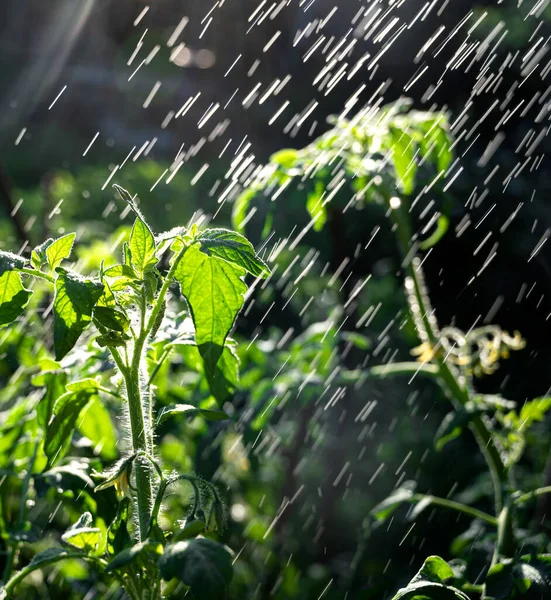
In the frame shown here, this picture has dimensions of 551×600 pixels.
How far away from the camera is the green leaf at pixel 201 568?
626 millimetres

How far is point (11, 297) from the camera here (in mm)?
757

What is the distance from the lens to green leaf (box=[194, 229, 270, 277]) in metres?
0.73

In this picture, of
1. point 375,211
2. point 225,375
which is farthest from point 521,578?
point 375,211

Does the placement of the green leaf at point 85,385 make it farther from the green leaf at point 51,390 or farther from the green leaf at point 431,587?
the green leaf at point 431,587

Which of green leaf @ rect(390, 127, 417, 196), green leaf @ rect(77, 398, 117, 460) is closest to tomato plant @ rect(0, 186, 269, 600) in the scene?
green leaf @ rect(77, 398, 117, 460)

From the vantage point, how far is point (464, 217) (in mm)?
3262

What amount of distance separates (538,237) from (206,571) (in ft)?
9.44

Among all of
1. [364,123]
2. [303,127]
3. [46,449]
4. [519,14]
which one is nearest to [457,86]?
[519,14]

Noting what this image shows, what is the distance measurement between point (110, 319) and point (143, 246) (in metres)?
0.09

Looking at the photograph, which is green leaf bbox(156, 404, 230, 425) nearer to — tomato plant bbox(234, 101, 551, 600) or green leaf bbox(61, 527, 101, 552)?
green leaf bbox(61, 527, 101, 552)

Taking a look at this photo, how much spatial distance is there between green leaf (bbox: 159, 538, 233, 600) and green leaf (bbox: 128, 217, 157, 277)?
0.29 metres

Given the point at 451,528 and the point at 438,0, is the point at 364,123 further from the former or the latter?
the point at 438,0

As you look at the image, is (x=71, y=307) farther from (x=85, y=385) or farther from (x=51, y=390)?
(x=51, y=390)

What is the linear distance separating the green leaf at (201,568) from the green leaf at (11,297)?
10.8 inches
